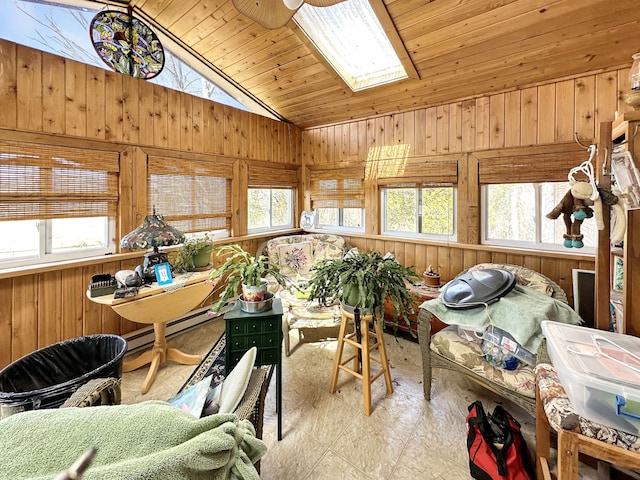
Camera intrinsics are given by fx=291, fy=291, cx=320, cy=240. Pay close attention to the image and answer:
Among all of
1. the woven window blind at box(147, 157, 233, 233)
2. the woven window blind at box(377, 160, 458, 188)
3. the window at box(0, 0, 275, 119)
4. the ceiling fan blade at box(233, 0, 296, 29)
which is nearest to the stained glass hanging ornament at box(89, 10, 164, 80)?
the window at box(0, 0, 275, 119)

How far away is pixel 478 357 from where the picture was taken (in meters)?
1.73

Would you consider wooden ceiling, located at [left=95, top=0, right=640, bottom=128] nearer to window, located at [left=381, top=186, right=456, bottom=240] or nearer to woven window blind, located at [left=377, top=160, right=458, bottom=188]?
woven window blind, located at [left=377, top=160, right=458, bottom=188]

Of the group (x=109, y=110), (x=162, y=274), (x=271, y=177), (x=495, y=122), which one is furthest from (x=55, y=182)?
(x=495, y=122)

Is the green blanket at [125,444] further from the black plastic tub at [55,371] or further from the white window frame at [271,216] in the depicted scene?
the white window frame at [271,216]

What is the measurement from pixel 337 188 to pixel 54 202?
2813 millimetres

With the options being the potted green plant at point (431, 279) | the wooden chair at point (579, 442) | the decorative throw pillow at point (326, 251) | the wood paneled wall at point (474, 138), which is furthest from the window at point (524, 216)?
the wooden chair at point (579, 442)

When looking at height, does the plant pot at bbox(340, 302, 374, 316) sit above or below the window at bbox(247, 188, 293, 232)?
below

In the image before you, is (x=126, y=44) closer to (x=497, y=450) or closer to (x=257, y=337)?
(x=257, y=337)

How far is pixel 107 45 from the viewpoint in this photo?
8.36 ft

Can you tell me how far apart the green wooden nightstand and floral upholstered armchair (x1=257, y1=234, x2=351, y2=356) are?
27.4 inches

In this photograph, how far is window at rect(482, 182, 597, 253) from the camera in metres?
2.52

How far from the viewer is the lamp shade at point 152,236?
207 cm

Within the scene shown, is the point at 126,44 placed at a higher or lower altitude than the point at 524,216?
higher

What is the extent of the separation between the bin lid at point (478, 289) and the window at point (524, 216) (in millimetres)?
1017
